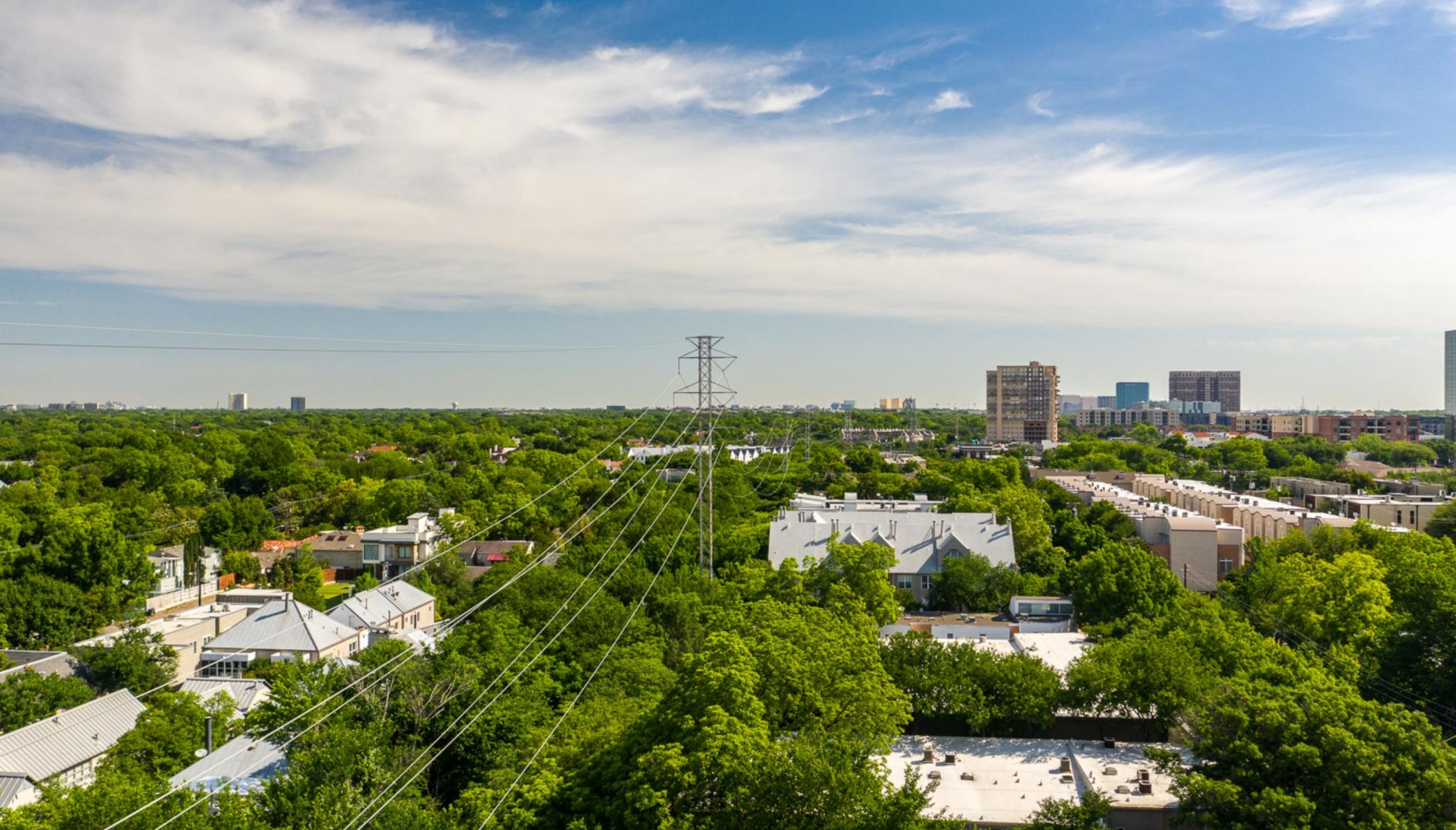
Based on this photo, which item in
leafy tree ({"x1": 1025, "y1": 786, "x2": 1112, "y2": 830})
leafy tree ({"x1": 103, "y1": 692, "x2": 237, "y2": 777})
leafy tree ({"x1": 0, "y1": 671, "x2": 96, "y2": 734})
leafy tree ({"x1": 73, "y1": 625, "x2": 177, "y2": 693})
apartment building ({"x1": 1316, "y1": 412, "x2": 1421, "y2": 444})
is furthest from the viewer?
apartment building ({"x1": 1316, "y1": 412, "x2": 1421, "y2": 444})

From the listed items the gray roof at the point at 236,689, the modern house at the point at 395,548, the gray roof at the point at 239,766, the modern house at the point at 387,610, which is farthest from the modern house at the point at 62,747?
the modern house at the point at 395,548

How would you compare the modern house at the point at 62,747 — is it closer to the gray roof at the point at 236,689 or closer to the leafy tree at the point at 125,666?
the gray roof at the point at 236,689

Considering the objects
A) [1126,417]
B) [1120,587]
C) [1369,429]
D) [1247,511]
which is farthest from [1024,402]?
[1120,587]

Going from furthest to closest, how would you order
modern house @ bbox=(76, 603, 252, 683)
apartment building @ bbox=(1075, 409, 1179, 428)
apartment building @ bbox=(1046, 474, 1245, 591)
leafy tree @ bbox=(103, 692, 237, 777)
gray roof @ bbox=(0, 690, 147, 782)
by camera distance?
apartment building @ bbox=(1075, 409, 1179, 428)
apartment building @ bbox=(1046, 474, 1245, 591)
modern house @ bbox=(76, 603, 252, 683)
gray roof @ bbox=(0, 690, 147, 782)
leafy tree @ bbox=(103, 692, 237, 777)

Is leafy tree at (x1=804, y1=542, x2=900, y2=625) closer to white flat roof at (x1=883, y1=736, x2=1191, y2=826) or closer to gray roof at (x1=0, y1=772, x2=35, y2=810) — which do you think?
white flat roof at (x1=883, y1=736, x2=1191, y2=826)

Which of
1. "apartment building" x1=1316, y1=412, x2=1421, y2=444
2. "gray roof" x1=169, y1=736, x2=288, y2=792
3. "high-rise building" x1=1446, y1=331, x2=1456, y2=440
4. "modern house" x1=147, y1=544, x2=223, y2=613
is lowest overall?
"modern house" x1=147, y1=544, x2=223, y2=613

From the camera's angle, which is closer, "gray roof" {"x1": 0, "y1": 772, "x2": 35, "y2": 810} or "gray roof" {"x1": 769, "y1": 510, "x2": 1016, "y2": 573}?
"gray roof" {"x1": 0, "y1": 772, "x2": 35, "y2": 810}

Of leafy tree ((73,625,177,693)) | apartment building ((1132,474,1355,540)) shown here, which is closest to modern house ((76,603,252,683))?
leafy tree ((73,625,177,693))
